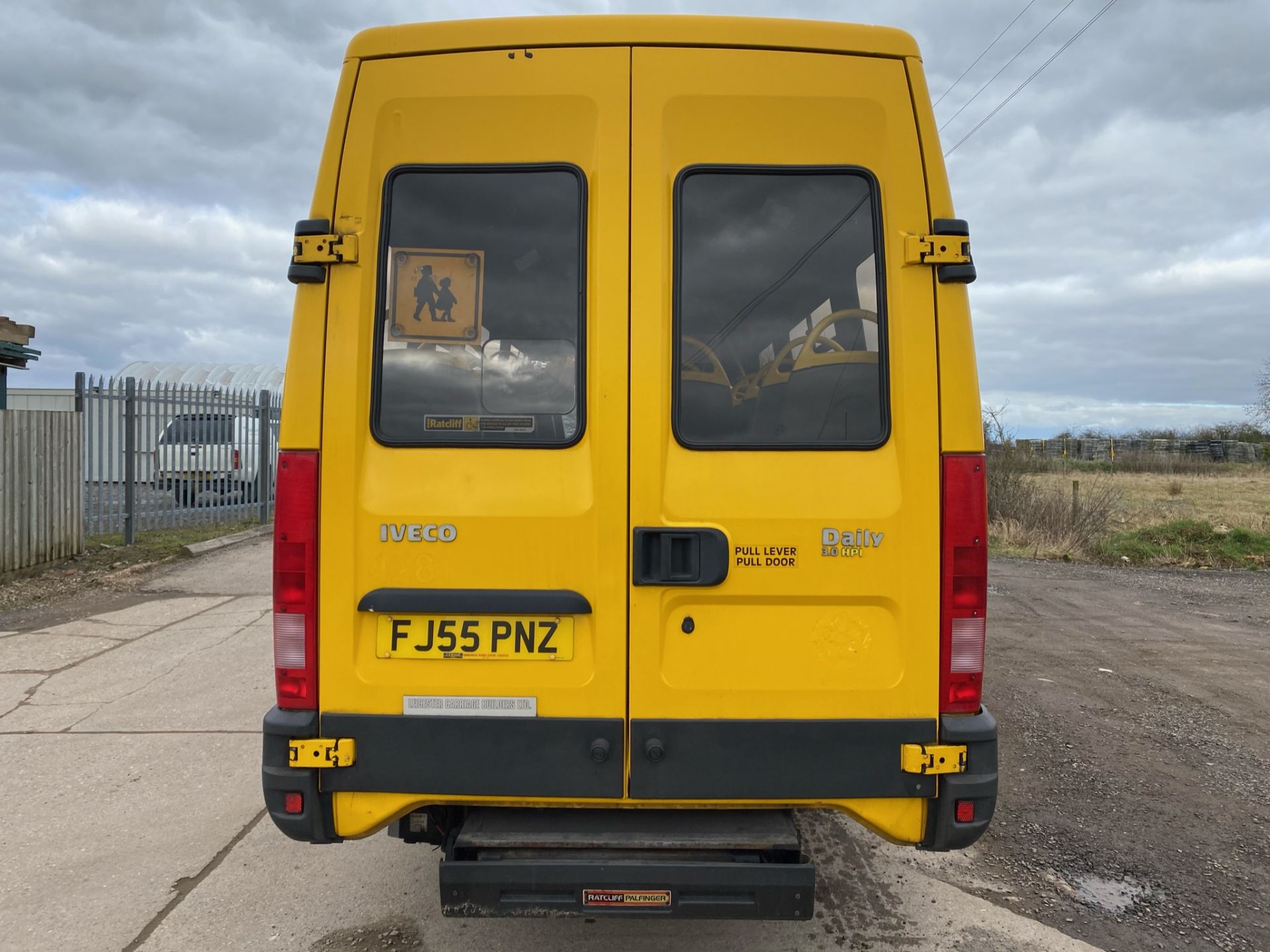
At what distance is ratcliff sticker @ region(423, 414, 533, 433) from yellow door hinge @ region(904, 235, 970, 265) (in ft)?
3.98

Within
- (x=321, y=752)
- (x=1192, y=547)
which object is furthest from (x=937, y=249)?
(x=1192, y=547)

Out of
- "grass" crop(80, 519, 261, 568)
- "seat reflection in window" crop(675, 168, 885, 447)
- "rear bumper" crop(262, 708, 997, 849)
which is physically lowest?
"grass" crop(80, 519, 261, 568)

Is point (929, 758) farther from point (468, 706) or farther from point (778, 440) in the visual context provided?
point (468, 706)

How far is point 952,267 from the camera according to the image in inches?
94.6

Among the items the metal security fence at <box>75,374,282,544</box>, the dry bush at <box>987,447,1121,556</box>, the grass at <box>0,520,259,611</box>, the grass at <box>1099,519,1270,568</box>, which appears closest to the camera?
the grass at <box>0,520,259,611</box>

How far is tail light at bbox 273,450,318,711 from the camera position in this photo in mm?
2389

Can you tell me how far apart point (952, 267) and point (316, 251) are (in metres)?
1.85

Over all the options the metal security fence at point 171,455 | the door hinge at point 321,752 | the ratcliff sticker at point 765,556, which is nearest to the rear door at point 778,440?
the ratcliff sticker at point 765,556

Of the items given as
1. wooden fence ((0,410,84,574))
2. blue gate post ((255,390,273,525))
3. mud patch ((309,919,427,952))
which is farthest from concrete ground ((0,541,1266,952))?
blue gate post ((255,390,273,525))

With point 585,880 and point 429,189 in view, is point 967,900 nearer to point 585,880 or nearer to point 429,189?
point 585,880

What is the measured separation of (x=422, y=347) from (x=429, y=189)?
478mm

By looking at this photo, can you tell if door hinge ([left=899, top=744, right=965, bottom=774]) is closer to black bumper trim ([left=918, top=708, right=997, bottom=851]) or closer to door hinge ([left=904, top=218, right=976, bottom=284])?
black bumper trim ([left=918, top=708, right=997, bottom=851])

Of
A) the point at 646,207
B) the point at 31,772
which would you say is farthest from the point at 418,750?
the point at 31,772

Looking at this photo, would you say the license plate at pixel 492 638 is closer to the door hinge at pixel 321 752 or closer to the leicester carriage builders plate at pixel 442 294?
the door hinge at pixel 321 752
